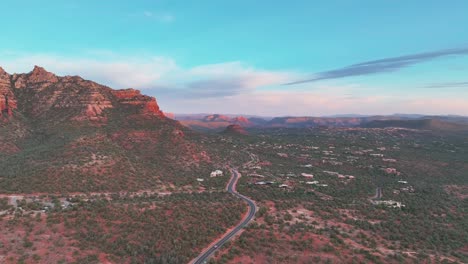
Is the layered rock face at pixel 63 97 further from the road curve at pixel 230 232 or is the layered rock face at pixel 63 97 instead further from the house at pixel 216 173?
the road curve at pixel 230 232

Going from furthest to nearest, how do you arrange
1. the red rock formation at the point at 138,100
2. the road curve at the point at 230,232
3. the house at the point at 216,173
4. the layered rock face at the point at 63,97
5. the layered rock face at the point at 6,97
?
1. the red rock formation at the point at 138,100
2. the layered rock face at the point at 63,97
3. the layered rock face at the point at 6,97
4. the house at the point at 216,173
5. the road curve at the point at 230,232

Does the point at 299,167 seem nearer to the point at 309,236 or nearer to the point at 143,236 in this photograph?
the point at 309,236

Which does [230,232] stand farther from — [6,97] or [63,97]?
[6,97]

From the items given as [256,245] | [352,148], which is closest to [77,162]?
[256,245]

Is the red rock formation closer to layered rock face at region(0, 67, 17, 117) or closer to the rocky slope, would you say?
the rocky slope

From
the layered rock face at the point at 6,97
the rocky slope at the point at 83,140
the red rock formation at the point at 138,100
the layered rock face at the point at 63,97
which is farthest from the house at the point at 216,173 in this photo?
the layered rock face at the point at 6,97

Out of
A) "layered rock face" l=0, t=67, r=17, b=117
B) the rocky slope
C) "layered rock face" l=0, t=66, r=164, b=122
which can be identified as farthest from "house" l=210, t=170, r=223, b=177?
"layered rock face" l=0, t=67, r=17, b=117

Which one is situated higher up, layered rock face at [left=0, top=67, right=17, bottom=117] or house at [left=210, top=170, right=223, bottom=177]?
layered rock face at [left=0, top=67, right=17, bottom=117]
